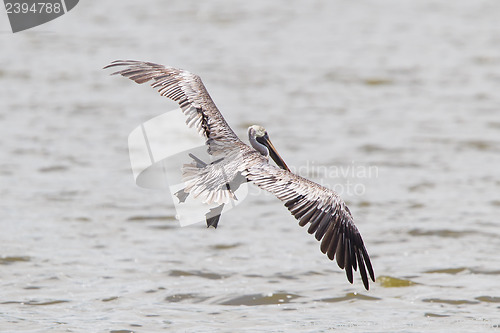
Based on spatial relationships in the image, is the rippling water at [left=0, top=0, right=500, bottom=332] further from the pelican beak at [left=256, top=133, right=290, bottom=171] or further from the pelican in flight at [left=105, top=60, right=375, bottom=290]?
the pelican beak at [left=256, top=133, right=290, bottom=171]

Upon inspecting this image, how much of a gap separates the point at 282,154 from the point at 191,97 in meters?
4.52

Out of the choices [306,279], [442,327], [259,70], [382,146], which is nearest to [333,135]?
A: [382,146]

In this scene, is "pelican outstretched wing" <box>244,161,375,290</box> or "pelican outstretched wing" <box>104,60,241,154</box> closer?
"pelican outstretched wing" <box>244,161,375,290</box>

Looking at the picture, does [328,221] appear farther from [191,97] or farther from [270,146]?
[191,97]

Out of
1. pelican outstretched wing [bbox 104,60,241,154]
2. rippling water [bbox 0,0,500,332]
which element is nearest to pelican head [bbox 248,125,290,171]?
pelican outstretched wing [bbox 104,60,241,154]

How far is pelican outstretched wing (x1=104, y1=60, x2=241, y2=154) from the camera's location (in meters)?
7.92

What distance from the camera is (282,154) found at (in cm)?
1253

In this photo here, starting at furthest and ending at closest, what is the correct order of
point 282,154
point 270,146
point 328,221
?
1. point 282,154
2. point 270,146
3. point 328,221

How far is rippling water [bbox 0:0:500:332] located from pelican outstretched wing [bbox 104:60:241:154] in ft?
5.10

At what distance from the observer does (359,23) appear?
19.2m

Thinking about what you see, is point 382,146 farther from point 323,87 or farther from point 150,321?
point 150,321

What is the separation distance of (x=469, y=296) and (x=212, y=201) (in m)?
2.88

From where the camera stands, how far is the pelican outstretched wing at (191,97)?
7923 millimetres

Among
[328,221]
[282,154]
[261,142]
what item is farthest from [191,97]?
[282,154]
